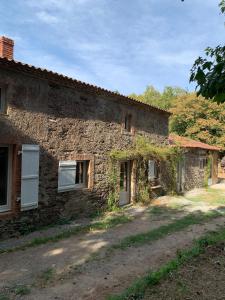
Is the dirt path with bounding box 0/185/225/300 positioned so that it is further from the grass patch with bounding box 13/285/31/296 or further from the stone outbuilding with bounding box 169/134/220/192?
the stone outbuilding with bounding box 169/134/220/192

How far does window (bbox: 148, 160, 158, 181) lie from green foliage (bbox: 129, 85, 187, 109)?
3030 centimetres

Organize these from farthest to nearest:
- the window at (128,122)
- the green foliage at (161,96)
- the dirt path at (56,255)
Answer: the green foliage at (161,96) < the window at (128,122) < the dirt path at (56,255)

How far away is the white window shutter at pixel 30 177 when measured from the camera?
9.16 metres

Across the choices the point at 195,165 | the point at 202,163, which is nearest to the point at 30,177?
the point at 195,165

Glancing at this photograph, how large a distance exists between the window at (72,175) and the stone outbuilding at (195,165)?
7.86m

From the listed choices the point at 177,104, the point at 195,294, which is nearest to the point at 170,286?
the point at 195,294

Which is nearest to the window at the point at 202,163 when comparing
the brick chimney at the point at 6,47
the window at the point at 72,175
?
the window at the point at 72,175

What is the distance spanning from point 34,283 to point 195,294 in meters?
2.80

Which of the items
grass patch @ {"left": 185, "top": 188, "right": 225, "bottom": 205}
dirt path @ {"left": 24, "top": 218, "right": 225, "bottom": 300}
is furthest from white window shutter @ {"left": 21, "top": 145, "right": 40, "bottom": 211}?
grass patch @ {"left": 185, "top": 188, "right": 225, "bottom": 205}

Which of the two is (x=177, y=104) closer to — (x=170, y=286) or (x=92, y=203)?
(x=92, y=203)

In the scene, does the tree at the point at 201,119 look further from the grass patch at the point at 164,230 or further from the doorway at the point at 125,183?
the grass patch at the point at 164,230

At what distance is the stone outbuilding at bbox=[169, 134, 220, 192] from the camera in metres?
19.2

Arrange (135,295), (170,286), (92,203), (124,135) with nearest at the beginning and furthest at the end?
(135,295) → (170,286) → (92,203) → (124,135)

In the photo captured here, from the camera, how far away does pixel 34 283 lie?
6023 millimetres
